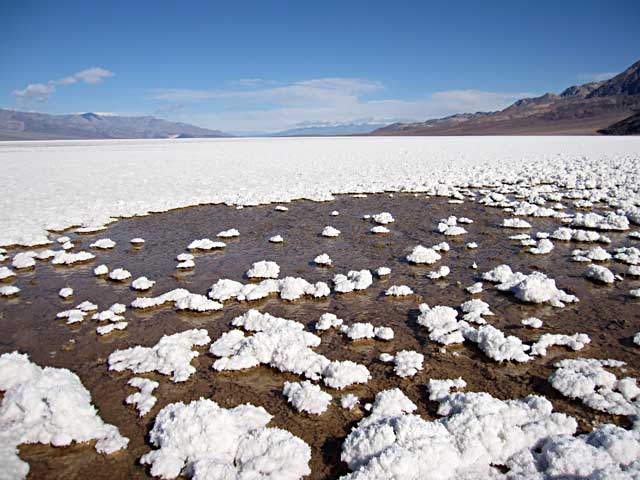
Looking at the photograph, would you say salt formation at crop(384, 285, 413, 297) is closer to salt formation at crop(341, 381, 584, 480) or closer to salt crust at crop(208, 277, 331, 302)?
salt crust at crop(208, 277, 331, 302)

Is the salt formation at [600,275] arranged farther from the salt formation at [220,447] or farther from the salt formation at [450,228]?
the salt formation at [220,447]

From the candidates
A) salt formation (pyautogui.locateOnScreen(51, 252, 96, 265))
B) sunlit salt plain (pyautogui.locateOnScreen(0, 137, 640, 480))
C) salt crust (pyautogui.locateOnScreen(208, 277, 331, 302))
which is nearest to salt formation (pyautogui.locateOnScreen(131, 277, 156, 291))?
sunlit salt plain (pyautogui.locateOnScreen(0, 137, 640, 480))

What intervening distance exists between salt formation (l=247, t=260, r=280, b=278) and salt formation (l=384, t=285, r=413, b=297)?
1.63 meters

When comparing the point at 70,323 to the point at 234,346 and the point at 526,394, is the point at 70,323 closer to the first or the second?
the point at 234,346

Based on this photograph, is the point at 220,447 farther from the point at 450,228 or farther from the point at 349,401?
the point at 450,228

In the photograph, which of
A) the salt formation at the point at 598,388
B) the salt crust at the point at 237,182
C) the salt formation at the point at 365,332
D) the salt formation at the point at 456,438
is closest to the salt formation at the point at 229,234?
the salt crust at the point at 237,182

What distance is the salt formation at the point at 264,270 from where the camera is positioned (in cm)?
600

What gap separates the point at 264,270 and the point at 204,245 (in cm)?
188

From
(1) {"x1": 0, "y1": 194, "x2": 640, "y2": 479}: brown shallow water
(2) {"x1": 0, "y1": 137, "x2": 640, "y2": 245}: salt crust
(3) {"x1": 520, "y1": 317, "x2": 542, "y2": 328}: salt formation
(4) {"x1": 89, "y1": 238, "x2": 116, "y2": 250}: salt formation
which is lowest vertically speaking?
(1) {"x1": 0, "y1": 194, "x2": 640, "y2": 479}: brown shallow water

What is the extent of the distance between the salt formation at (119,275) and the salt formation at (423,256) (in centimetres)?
419

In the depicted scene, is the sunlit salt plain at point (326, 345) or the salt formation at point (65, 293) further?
the salt formation at point (65, 293)

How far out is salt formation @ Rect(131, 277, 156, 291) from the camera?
5689mm

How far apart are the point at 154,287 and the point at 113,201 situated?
6.63m

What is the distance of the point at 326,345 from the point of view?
166 inches
